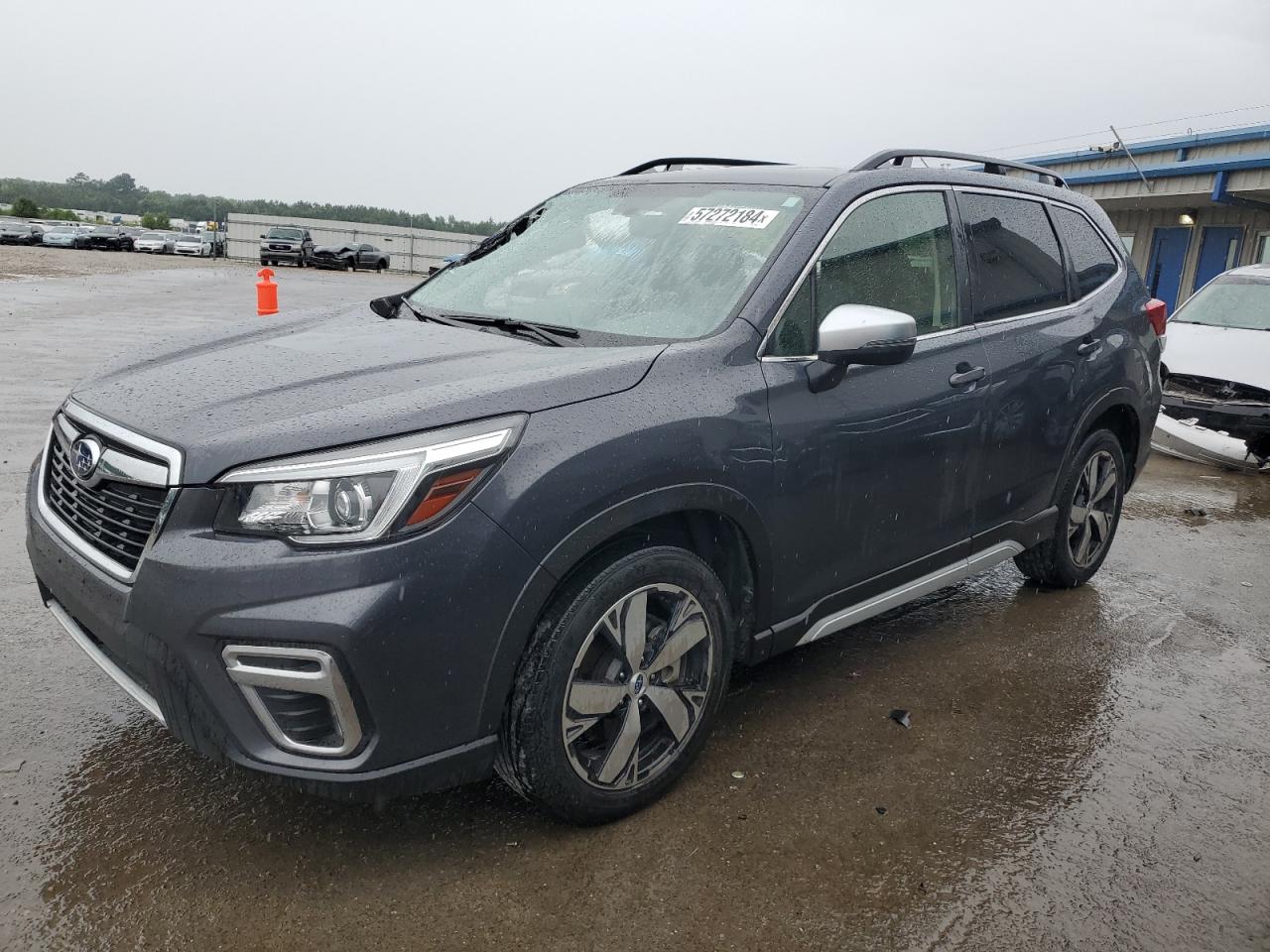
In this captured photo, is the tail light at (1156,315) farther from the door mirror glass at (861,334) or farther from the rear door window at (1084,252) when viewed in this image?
the door mirror glass at (861,334)

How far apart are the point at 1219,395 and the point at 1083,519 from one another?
467cm

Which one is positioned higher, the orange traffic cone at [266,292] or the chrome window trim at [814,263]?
the chrome window trim at [814,263]

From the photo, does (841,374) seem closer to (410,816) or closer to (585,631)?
(585,631)

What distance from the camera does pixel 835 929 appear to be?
2482 mm

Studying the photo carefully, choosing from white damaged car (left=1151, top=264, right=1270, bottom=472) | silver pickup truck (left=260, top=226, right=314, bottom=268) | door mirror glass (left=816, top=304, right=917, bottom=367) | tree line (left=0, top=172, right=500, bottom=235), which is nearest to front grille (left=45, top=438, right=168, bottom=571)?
door mirror glass (left=816, top=304, right=917, bottom=367)

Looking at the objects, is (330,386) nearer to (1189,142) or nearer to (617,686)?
(617,686)

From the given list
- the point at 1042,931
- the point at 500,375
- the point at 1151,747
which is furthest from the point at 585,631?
the point at 1151,747

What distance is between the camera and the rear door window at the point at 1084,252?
14.9 feet

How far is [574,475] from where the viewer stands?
250 cm

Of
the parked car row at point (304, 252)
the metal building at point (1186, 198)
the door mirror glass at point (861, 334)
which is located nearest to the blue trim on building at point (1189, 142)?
the metal building at point (1186, 198)

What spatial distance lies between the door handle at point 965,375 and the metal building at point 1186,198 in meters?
16.8

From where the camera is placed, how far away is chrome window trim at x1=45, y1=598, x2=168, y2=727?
96.3 inches

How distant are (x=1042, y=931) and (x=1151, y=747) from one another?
1.27 metres

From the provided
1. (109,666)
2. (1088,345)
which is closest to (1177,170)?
(1088,345)
